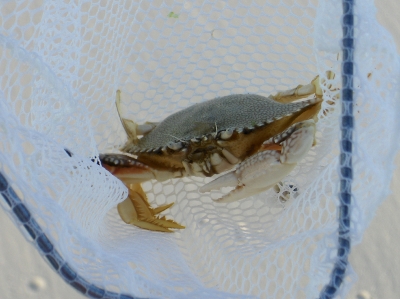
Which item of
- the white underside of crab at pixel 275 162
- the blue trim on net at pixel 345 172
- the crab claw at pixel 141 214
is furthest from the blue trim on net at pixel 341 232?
the crab claw at pixel 141 214

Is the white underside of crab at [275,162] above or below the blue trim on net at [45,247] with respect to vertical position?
below

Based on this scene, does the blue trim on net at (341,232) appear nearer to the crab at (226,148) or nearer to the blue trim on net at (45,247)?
the blue trim on net at (45,247)

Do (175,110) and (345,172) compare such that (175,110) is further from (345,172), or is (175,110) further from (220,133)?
(345,172)

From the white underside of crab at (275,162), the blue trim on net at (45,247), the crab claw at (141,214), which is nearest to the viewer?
the blue trim on net at (45,247)

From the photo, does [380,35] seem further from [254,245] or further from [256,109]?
[254,245]

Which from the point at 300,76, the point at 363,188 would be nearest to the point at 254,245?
the point at 363,188

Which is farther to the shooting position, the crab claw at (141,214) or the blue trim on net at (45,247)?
the crab claw at (141,214)

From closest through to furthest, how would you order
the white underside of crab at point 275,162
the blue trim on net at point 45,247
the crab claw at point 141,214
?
the blue trim on net at point 45,247 → the white underside of crab at point 275,162 → the crab claw at point 141,214

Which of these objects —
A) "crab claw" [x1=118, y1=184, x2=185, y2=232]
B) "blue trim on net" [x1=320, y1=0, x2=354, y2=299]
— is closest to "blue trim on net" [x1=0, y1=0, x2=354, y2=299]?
"blue trim on net" [x1=320, y1=0, x2=354, y2=299]
